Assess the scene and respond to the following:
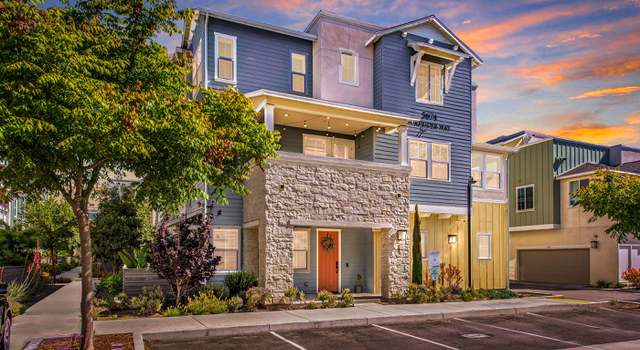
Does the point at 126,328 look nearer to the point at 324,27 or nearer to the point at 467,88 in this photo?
the point at 324,27

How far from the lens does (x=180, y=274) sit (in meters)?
14.7

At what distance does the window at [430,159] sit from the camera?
2123 centimetres

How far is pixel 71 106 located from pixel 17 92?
748mm

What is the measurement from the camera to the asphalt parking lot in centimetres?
1099

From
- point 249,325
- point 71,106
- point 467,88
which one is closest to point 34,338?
point 249,325

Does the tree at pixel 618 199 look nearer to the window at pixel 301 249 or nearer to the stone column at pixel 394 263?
the stone column at pixel 394 263

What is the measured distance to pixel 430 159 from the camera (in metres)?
21.6

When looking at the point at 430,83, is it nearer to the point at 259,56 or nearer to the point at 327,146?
the point at 327,146

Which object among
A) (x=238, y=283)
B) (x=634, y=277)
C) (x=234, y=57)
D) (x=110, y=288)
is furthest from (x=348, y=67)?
(x=634, y=277)

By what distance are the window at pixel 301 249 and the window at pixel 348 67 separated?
6387 millimetres

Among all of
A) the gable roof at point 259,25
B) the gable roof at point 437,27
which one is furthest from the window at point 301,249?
the gable roof at point 437,27

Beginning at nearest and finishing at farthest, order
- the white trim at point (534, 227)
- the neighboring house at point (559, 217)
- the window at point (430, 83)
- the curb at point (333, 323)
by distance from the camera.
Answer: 1. the curb at point (333, 323)
2. the window at point (430, 83)
3. the neighboring house at point (559, 217)
4. the white trim at point (534, 227)

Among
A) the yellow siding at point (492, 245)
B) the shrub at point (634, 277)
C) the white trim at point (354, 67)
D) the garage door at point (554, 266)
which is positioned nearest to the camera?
the white trim at point (354, 67)

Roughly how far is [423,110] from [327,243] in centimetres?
709
